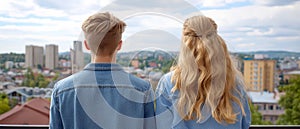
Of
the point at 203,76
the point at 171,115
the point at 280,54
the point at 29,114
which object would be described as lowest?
the point at 29,114

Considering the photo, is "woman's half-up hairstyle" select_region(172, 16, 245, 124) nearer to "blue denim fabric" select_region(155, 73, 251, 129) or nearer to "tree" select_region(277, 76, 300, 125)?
"blue denim fabric" select_region(155, 73, 251, 129)

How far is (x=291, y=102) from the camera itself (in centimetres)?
262

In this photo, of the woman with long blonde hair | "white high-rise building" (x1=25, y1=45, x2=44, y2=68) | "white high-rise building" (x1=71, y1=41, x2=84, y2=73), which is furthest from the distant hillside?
"white high-rise building" (x1=71, y1=41, x2=84, y2=73)

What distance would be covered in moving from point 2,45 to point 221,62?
1699mm

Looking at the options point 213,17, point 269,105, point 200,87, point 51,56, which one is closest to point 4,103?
point 51,56

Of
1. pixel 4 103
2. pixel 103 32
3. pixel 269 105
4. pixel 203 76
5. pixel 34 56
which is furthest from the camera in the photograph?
pixel 269 105

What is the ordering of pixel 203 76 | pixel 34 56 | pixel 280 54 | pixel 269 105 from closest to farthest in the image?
pixel 203 76, pixel 34 56, pixel 280 54, pixel 269 105

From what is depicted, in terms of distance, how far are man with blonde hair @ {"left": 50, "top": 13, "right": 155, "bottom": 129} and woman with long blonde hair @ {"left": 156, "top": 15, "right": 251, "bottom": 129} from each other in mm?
104

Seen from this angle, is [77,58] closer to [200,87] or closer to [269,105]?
[200,87]

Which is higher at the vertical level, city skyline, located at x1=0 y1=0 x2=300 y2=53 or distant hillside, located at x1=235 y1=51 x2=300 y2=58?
city skyline, located at x1=0 y1=0 x2=300 y2=53

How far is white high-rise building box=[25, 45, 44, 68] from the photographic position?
1995 millimetres

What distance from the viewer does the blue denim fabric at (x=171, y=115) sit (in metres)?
1.06

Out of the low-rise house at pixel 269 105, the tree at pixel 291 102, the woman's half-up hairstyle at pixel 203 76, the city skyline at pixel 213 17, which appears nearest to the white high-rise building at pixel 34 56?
the city skyline at pixel 213 17

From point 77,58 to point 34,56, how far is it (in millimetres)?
1096
